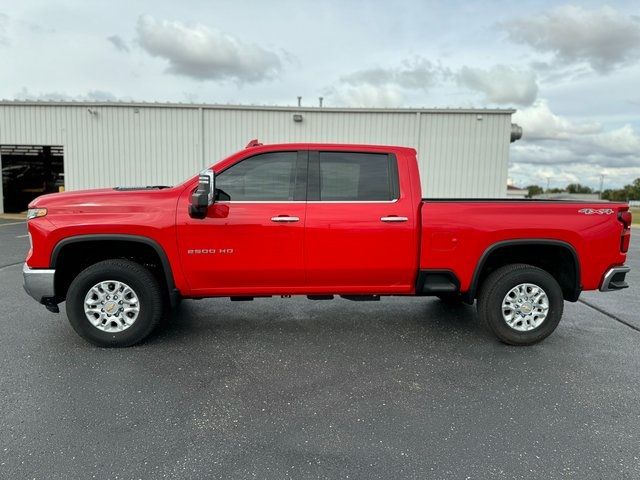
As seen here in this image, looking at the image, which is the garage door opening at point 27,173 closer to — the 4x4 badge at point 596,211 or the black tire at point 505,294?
the black tire at point 505,294

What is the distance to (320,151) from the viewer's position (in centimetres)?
428

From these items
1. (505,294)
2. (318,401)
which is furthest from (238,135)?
(318,401)

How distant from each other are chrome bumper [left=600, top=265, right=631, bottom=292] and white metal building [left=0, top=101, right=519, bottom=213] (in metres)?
13.3

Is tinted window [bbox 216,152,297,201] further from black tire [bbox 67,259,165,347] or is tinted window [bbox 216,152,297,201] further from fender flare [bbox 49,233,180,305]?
black tire [bbox 67,259,165,347]

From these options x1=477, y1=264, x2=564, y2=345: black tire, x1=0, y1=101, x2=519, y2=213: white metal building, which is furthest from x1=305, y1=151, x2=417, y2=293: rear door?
x1=0, y1=101, x2=519, y2=213: white metal building

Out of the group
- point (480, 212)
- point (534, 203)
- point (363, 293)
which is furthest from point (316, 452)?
point (534, 203)

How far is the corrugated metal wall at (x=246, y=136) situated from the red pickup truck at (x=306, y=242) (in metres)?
13.3

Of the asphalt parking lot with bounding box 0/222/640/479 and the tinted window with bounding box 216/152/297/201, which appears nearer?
the asphalt parking lot with bounding box 0/222/640/479

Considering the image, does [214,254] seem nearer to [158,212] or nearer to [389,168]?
[158,212]

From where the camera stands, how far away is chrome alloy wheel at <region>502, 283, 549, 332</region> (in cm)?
424

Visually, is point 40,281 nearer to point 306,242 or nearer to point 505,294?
point 306,242

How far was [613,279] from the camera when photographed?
4254 millimetres

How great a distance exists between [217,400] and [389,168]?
263cm

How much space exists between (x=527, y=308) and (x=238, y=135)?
1468 cm
